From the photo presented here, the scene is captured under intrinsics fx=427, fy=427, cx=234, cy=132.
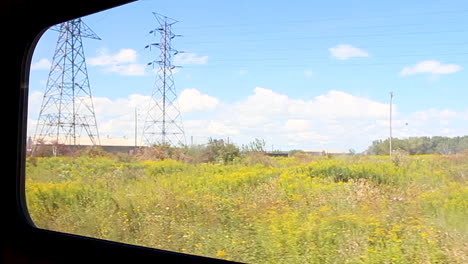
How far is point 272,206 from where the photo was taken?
241 cm

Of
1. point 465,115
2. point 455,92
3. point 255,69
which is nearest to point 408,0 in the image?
point 455,92

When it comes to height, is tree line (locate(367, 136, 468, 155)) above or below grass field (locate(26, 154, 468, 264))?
above

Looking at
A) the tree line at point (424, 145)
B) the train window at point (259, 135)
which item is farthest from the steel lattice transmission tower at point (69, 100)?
the tree line at point (424, 145)

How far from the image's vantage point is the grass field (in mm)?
1808

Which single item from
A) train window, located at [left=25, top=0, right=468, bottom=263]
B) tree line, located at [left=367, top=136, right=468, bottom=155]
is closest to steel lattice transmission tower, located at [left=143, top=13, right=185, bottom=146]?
train window, located at [left=25, top=0, right=468, bottom=263]

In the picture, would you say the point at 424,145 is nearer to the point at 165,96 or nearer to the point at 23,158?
the point at 165,96

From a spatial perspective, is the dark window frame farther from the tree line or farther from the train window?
the tree line

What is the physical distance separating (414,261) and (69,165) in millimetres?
2801

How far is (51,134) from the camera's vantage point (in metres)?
3.79

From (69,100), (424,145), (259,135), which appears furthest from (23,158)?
(424,145)

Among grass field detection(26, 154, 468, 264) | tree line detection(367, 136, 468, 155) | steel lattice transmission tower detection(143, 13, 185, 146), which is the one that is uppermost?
steel lattice transmission tower detection(143, 13, 185, 146)

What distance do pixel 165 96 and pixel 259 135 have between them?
2.42 ft

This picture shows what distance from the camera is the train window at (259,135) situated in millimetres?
1878

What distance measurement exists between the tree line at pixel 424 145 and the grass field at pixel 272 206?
0.04 metres
